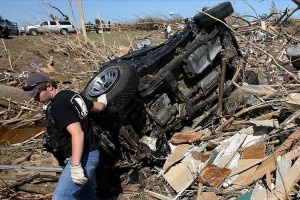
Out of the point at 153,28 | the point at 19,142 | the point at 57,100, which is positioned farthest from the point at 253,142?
the point at 153,28

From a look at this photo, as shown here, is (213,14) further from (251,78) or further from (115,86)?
(115,86)

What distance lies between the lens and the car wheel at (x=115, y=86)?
4.09m

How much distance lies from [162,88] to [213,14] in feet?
4.49

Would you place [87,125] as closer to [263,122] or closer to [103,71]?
[103,71]

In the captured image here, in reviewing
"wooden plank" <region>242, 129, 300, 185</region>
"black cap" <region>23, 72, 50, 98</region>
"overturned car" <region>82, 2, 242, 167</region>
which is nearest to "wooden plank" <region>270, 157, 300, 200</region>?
"wooden plank" <region>242, 129, 300, 185</region>

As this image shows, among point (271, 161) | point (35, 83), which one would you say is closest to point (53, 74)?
point (35, 83)

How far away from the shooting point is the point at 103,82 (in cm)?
443

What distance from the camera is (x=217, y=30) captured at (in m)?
5.57

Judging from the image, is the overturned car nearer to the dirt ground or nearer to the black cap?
the dirt ground

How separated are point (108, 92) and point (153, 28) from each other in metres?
13.2

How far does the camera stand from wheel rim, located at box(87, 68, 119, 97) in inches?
169

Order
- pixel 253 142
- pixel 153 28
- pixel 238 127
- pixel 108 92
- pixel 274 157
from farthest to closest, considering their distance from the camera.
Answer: pixel 153 28 → pixel 238 127 → pixel 253 142 → pixel 108 92 → pixel 274 157

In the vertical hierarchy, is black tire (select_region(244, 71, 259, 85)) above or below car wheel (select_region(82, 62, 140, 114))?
below

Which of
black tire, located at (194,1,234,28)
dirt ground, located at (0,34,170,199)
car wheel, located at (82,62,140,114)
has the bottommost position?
dirt ground, located at (0,34,170,199)
